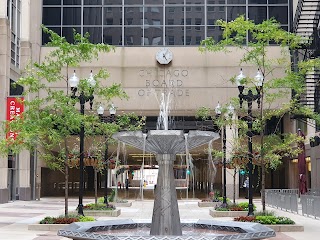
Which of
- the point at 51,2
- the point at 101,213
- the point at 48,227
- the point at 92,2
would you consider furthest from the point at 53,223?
the point at 51,2

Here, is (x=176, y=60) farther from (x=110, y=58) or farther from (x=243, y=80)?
(x=243, y=80)

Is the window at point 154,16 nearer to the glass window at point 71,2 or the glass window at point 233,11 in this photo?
the glass window at point 233,11

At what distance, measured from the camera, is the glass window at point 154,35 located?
46.1 metres

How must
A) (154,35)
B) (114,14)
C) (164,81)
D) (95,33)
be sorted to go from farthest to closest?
(114,14)
(95,33)
(154,35)
(164,81)

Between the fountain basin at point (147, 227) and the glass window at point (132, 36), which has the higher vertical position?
the glass window at point (132, 36)

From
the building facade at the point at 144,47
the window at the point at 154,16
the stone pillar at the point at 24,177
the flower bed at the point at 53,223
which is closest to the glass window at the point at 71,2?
the building facade at the point at 144,47

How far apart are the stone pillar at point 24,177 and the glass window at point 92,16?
12126 millimetres

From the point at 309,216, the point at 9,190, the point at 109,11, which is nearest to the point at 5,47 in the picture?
the point at 9,190

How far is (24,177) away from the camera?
4044cm

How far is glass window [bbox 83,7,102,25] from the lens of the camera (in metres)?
46.8

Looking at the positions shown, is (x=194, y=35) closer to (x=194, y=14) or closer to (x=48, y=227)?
(x=194, y=14)

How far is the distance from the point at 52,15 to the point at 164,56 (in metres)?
9.87

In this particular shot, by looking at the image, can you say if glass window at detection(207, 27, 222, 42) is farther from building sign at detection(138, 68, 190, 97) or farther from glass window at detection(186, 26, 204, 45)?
building sign at detection(138, 68, 190, 97)

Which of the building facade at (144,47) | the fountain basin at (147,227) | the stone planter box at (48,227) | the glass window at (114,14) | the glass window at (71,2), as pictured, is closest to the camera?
the fountain basin at (147,227)
